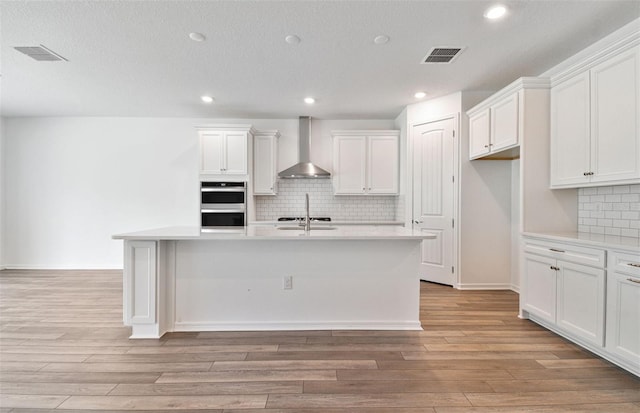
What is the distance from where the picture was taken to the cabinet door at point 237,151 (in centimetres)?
492

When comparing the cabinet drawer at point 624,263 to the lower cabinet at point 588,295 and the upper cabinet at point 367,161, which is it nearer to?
the lower cabinet at point 588,295

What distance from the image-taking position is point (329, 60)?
3.19 meters

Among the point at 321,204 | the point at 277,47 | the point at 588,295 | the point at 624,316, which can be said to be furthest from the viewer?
the point at 321,204

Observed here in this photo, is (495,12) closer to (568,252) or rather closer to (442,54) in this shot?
(442,54)

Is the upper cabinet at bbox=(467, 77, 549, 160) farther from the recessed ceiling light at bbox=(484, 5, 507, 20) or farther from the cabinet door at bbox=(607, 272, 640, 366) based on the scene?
the cabinet door at bbox=(607, 272, 640, 366)

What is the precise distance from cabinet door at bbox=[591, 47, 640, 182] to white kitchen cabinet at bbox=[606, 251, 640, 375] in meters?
0.68

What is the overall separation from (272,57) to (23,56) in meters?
2.63

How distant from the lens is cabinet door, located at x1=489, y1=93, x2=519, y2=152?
3088mm

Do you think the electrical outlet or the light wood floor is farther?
the electrical outlet

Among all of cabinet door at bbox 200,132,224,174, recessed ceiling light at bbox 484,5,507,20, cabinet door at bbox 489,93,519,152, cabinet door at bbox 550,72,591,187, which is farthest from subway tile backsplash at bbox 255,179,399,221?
recessed ceiling light at bbox 484,5,507,20

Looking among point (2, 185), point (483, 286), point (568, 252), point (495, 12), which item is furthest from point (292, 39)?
point (2, 185)

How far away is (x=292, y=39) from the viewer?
2.76 meters

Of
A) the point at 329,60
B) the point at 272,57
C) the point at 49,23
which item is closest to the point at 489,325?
the point at 329,60

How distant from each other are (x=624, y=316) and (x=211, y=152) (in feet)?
16.9
